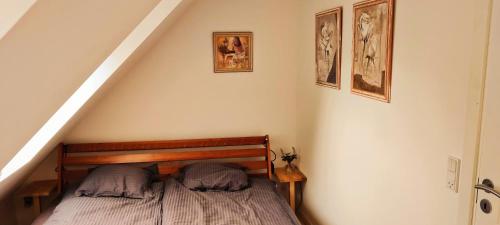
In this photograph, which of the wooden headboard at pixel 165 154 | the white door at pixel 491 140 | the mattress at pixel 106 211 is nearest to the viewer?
the white door at pixel 491 140

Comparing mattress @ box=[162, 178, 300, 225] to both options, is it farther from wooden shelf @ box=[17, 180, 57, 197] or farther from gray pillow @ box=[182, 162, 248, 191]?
wooden shelf @ box=[17, 180, 57, 197]

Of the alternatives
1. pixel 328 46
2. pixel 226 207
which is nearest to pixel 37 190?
pixel 226 207

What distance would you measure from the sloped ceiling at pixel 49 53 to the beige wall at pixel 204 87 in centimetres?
205

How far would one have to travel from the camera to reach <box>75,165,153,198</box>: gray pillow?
2822mm

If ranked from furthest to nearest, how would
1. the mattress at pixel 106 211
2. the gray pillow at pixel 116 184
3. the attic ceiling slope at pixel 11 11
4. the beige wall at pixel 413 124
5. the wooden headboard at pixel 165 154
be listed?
1. the wooden headboard at pixel 165 154
2. the gray pillow at pixel 116 184
3. the mattress at pixel 106 211
4. the beige wall at pixel 413 124
5. the attic ceiling slope at pixel 11 11

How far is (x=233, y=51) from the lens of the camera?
336 centimetres

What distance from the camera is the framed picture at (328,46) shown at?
8.26 ft

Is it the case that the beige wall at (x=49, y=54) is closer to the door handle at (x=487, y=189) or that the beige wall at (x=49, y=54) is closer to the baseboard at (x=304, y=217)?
the door handle at (x=487, y=189)

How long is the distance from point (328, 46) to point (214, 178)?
1.41 metres

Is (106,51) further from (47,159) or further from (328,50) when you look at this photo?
(47,159)

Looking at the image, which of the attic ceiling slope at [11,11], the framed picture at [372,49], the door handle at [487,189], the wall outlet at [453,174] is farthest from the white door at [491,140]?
the attic ceiling slope at [11,11]

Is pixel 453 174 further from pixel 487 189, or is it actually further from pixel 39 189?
pixel 39 189

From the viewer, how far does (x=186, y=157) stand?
3.31 m

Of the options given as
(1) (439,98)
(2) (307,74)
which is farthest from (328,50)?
(1) (439,98)
